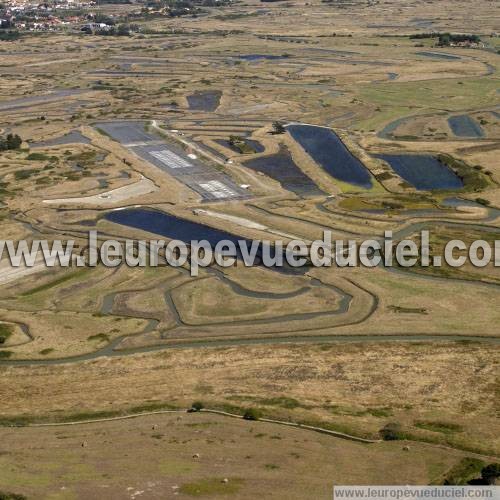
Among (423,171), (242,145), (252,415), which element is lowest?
(252,415)

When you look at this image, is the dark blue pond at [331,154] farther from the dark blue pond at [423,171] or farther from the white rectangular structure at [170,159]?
the white rectangular structure at [170,159]

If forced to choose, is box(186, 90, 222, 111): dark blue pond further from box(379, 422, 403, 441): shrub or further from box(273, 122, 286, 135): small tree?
box(379, 422, 403, 441): shrub

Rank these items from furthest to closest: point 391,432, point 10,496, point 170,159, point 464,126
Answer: point 464,126 < point 170,159 < point 391,432 < point 10,496

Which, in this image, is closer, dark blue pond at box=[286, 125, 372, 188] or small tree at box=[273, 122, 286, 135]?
dark blue pond at box=[286, 125, 372, 188]

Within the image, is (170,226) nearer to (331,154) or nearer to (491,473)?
(331,154)

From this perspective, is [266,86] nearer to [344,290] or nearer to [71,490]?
[344,290]

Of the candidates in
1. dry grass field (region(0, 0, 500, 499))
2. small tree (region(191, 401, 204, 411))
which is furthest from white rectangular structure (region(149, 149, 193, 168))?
small tree (region(191, 401, 204, 411))

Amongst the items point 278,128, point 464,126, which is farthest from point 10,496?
point 464,126

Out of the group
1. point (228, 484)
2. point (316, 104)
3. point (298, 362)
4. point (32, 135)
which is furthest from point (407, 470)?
point (316, 104)
